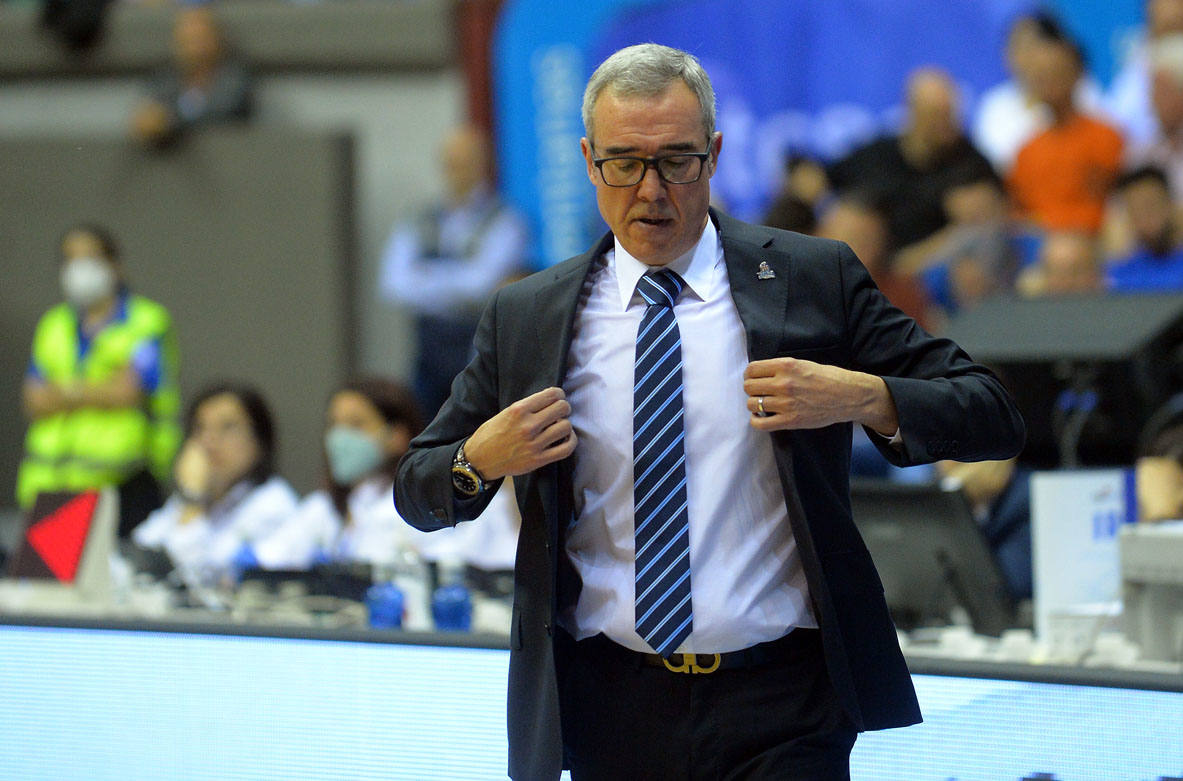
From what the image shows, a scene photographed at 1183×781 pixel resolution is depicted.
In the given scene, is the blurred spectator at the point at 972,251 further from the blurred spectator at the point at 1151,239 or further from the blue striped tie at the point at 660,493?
the blue striped tie at the point at 660,493

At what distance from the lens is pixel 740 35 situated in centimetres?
852

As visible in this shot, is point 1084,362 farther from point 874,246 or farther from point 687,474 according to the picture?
point 687,474

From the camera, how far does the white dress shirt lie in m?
2.16

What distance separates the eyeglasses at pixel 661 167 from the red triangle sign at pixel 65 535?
2.91m

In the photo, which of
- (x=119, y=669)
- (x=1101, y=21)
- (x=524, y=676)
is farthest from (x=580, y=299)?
(x=1101, y=21)

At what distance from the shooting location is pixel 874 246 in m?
6.55

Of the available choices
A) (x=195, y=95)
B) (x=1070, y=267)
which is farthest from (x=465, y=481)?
(x=195, y=95)

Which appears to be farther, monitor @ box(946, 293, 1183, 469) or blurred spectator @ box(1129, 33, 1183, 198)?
blurred spectator @ box(1129, 33, 1183, 198)

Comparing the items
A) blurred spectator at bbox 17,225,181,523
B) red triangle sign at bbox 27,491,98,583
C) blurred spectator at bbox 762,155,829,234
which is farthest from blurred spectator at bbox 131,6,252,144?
red triangle sign at bbox 27,491,98,583

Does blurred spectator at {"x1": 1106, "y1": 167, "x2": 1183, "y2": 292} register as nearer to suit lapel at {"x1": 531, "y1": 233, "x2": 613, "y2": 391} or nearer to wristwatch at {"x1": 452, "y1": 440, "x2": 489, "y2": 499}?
suit lapel at {"x1": 531, "y1": 233, "x2": 613, "y2": 391}

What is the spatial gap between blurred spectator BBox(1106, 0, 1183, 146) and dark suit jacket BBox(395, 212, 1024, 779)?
5178 mm

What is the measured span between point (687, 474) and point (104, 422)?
553 centimetres

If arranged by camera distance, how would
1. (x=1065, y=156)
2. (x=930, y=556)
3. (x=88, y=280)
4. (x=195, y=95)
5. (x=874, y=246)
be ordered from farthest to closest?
(x=195, y=95), (x=88, y=280), (x=1065, y=156), (x=874, y=246), (x=930, y=556)

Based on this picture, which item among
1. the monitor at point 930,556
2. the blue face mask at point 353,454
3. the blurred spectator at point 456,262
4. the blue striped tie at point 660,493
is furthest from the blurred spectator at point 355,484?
the blue striped tie at point 660,493
